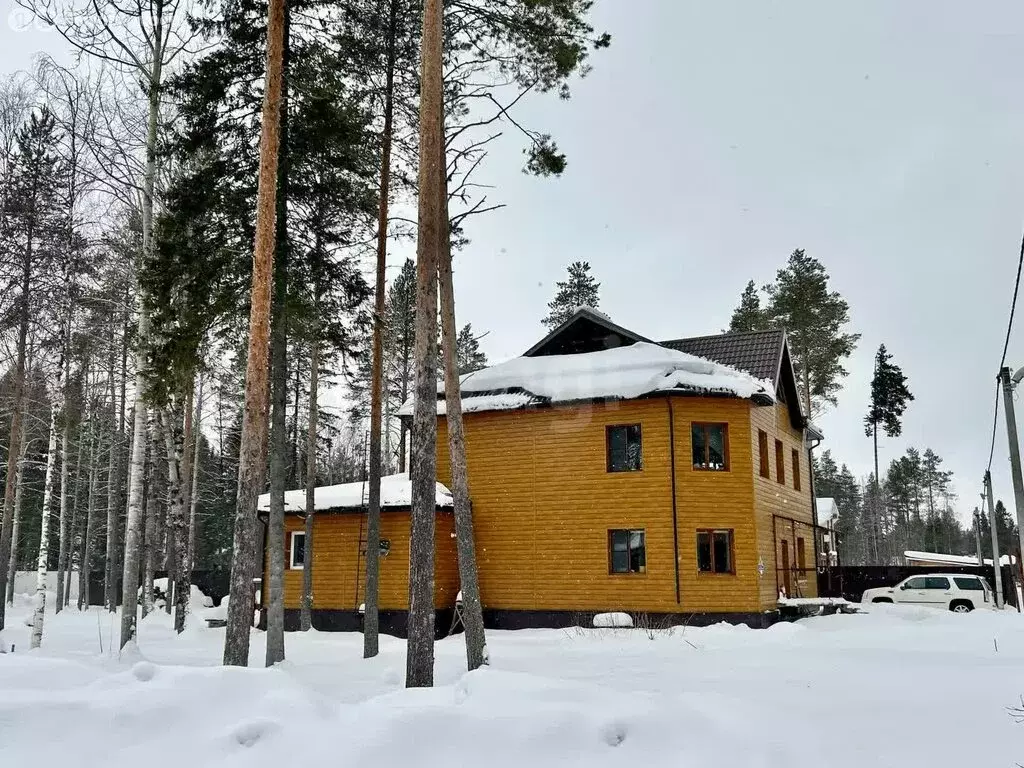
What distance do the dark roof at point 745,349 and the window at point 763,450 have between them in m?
1.55

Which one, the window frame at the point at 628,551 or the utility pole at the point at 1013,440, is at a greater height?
the utility pole at the point at 1013,440

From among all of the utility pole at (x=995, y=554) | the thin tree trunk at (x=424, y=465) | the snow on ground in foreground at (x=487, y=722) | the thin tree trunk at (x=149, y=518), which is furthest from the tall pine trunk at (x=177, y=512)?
the utility pole at (x=995, y=554)

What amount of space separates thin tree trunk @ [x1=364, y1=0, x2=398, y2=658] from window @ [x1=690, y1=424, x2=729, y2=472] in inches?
336

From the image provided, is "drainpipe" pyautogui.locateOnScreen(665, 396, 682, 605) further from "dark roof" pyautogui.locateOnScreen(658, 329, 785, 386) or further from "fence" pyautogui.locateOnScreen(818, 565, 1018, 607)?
"fence" pyautogui.locateOnScreen(818, 565, 1018, 607)

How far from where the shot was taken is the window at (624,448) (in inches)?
784

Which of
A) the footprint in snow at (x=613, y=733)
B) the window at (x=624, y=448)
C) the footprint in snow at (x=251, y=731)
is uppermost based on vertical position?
the window at (x=624, y=448)

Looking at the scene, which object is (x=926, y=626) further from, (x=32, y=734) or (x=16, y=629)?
(x=16, y=629)

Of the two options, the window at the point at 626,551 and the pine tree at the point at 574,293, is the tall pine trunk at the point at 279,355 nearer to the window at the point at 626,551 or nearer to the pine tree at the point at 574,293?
the window at the point at 626,551

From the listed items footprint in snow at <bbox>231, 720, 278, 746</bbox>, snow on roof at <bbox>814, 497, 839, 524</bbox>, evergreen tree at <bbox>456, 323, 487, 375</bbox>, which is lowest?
footprint in snow at <bbox>231, 720, 278, 746</bbox>

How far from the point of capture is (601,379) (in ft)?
67.0

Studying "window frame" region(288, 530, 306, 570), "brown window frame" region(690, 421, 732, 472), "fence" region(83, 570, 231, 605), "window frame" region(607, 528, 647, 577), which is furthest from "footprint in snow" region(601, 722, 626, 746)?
"fence" region(83, 570, 231, 605)

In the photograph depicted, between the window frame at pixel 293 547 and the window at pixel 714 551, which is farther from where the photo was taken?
the window frame at pixel 293 547

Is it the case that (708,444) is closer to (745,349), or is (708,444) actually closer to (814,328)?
(745,349)

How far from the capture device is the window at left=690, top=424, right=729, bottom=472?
19672 millimetres
